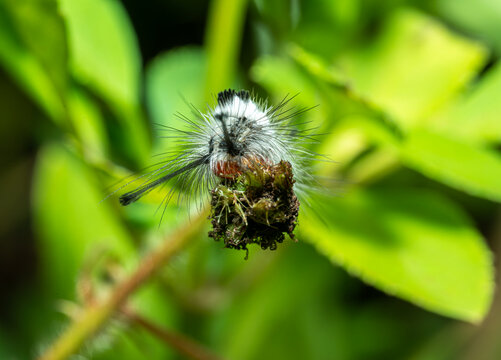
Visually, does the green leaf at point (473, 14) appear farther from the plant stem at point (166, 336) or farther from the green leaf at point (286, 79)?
the plant stem at point (166, 336)

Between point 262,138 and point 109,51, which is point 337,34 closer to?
point 109,51

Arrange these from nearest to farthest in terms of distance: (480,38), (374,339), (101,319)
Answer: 1. (101,319)
2. (480,38)
3. (374,339)

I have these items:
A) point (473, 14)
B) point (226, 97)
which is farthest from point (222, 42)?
point (473, 14)

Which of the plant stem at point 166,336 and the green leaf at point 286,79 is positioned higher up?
the green leaf at point 286,79

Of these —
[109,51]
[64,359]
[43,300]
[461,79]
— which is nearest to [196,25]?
[109,51]

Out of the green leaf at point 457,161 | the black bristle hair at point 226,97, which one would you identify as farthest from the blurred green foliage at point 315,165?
the black bristle hair at point 226,97

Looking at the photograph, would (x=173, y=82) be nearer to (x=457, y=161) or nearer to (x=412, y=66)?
(x=412, y=66)
